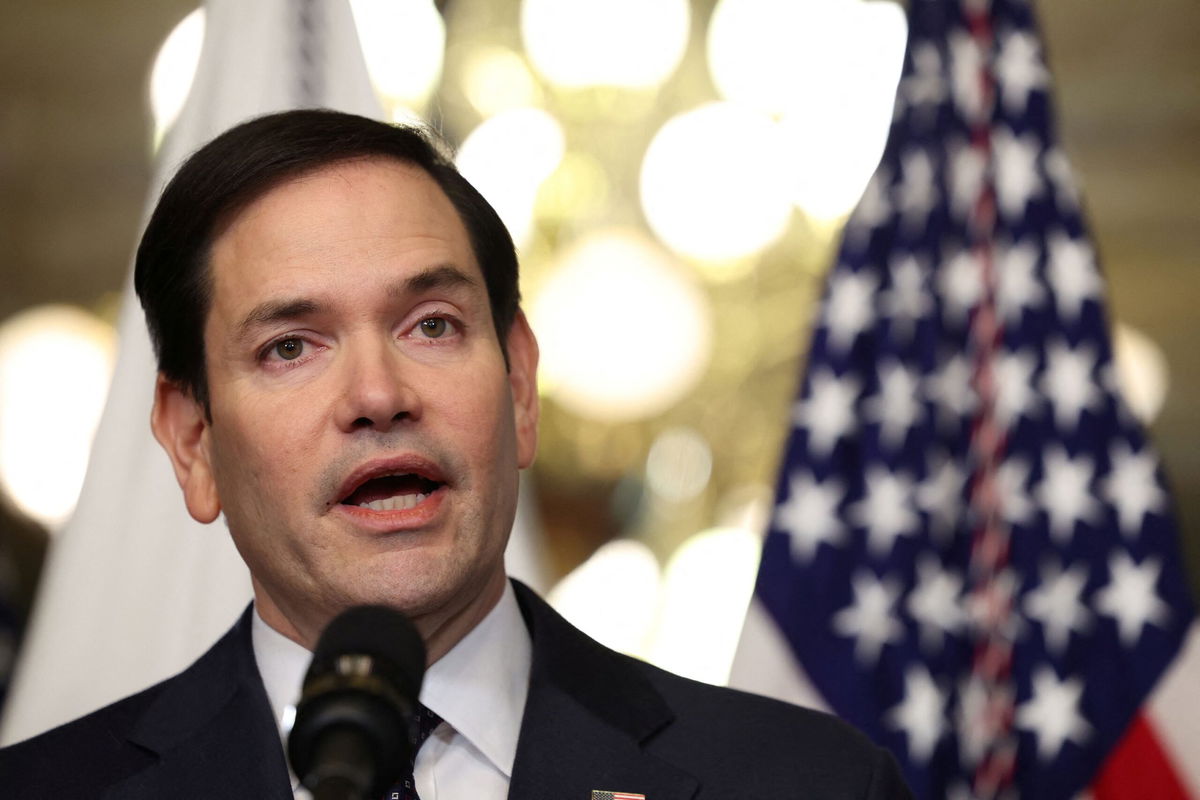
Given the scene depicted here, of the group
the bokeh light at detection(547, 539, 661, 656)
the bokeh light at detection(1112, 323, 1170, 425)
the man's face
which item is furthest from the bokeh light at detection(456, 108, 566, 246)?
the man's face

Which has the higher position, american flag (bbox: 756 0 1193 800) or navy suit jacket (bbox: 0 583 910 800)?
navy suit jacket (bbox: 0 583 910 800)

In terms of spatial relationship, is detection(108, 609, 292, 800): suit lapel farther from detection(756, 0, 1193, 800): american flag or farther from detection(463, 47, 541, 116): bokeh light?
detection(463, 47, 541, 116): bokeh light

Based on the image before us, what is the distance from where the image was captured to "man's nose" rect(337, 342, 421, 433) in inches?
64.1

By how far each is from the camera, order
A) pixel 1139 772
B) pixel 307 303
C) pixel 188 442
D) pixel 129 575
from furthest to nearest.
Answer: pixel 1139 772 → pixel 129 575 → pixel 188 442 → pixel 307 303

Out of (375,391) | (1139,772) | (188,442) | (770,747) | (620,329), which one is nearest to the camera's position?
(375,391)

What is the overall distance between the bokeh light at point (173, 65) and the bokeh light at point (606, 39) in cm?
154

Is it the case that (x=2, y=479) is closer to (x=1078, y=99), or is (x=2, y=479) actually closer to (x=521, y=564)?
(x=521, y=564)

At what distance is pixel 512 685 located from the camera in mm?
1844

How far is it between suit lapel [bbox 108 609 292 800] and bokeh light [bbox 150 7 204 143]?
5331 millimetres

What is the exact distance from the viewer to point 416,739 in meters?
1.69

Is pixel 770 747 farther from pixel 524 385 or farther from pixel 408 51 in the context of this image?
pixel 408 51

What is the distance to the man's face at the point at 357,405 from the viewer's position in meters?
1.64

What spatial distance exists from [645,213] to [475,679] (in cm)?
531

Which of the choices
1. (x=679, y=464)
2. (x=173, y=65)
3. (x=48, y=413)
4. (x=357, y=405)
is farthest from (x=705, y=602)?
(x=357, y=405)
